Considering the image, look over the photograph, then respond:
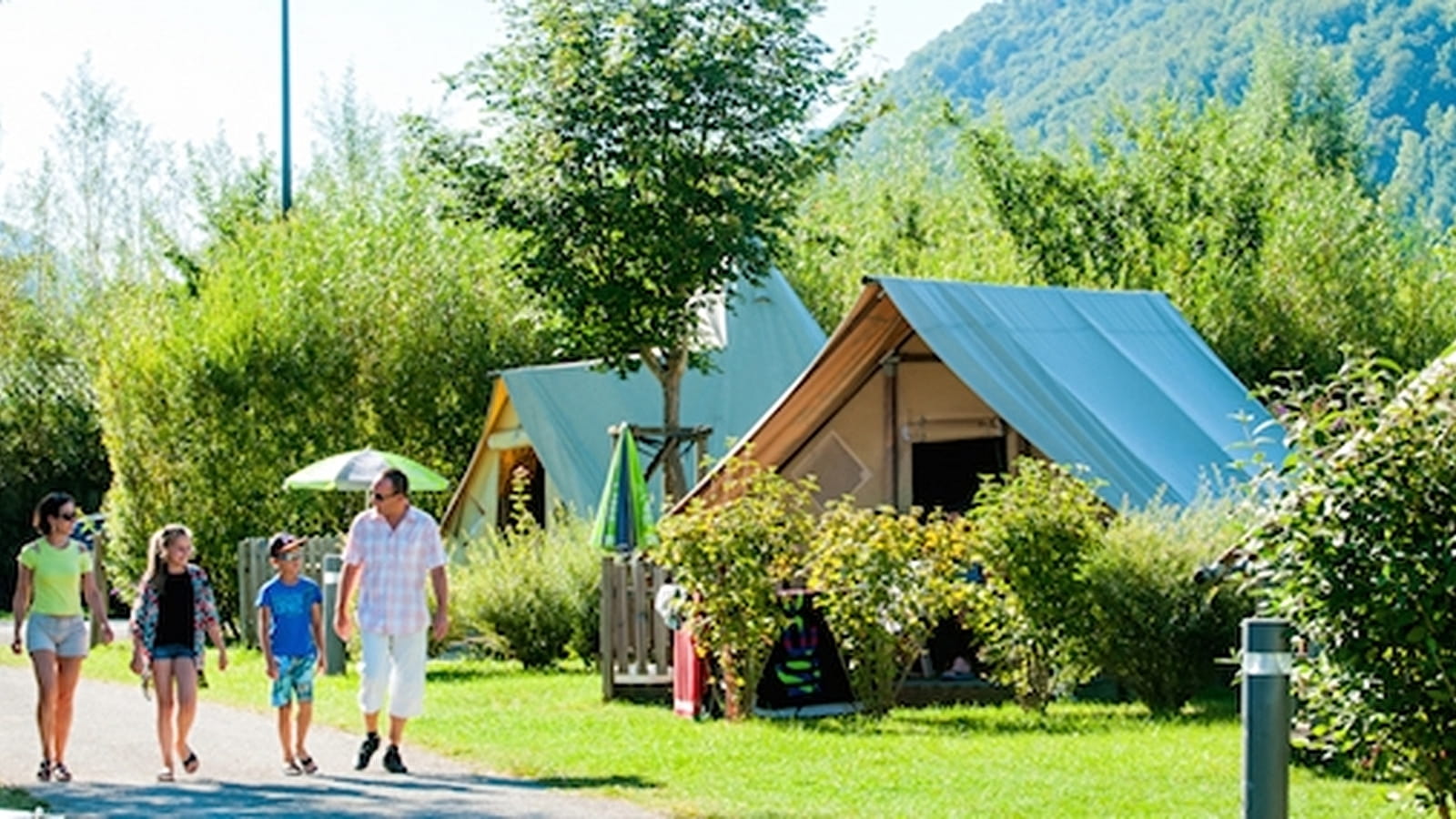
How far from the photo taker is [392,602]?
1192cm

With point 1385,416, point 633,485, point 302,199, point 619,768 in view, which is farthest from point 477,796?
point 302,199

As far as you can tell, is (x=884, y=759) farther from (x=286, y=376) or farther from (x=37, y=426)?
(x=37, y=426)

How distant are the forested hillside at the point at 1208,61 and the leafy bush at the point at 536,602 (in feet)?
213

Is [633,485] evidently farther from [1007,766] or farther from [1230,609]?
[1007,766]

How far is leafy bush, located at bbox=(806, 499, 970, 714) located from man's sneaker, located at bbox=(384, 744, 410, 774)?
328 centimetres

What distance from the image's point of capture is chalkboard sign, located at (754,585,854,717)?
1448 cm

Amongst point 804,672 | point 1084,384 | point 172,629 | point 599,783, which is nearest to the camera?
point 599,783

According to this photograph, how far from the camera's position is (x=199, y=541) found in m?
25.6

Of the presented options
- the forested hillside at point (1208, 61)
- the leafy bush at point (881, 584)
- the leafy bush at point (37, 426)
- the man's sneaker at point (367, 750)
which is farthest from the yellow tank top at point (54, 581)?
the forested hillside at point (1208, 61)

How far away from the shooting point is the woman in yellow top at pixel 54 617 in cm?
1170

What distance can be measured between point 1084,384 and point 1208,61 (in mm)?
105516

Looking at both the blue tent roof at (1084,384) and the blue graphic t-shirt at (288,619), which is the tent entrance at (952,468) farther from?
the blue graphic t-shirt at (288,619)

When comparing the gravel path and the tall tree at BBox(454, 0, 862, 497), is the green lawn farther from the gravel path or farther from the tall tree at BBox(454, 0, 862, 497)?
the tall tree at BBox(454, 0, 862, 497)

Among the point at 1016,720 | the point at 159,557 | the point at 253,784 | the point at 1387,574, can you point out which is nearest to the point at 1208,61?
the point at 1016,720
